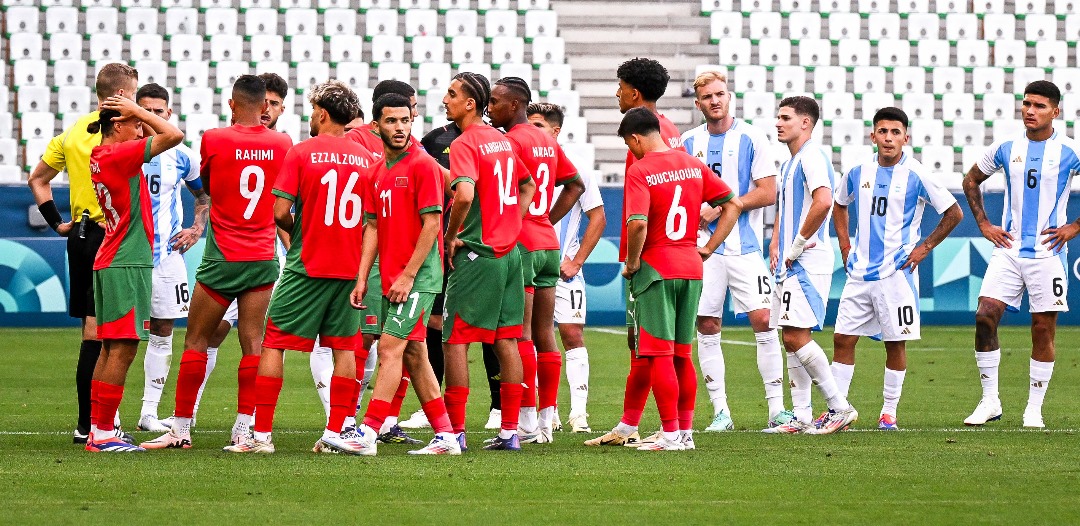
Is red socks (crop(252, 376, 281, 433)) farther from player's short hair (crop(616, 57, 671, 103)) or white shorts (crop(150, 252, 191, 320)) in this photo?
player's short hair (crop(616, 57, 671, 103))

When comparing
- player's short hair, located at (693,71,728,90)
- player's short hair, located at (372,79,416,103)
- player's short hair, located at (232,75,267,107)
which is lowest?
player's short hair, located at (232,75,267,107)

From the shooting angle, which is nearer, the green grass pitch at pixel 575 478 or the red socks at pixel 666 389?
the green grass pitch at pixel 575 478

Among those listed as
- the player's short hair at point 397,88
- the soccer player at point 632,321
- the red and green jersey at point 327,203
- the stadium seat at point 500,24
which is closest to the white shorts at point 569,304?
the soccer player at point 632,321

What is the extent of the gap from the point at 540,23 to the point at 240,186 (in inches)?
681

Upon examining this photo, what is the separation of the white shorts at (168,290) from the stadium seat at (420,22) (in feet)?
49.7

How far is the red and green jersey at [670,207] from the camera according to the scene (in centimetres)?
738

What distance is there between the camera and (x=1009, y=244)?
30.6 ft

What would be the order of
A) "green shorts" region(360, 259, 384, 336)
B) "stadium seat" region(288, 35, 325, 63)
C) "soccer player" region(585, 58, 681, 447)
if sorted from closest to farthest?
"soccer player" region(585, 58, 681, 447) → "green shorts" region(360, 259, 384, 336) → "stadium seat" region(288, 35, 325, 63)

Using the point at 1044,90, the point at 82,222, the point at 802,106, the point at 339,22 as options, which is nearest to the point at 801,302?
the point at 802,106

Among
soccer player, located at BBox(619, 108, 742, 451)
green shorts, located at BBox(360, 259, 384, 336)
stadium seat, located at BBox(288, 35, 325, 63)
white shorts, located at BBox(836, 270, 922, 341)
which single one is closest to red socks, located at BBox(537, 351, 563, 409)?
soccer player, located at BBox(619, 108, 742, 451)

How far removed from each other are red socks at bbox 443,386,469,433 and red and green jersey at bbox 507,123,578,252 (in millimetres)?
992

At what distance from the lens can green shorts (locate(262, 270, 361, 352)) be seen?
713 centimetres

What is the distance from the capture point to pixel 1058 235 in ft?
30.2

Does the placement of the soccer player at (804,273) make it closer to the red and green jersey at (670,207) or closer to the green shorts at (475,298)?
the red and green jersey at (670,207)
